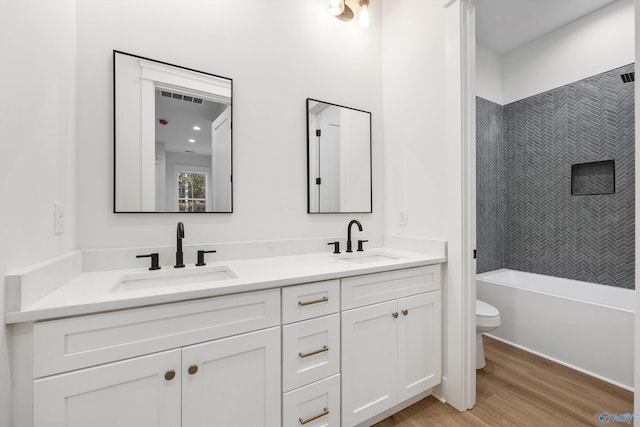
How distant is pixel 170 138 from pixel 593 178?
3407 mm

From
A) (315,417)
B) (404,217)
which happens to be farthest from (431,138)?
(315,417)

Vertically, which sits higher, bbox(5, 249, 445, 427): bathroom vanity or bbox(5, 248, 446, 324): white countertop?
bbox(5, 248, 446, 324): white countertop

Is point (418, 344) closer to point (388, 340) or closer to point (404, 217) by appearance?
point (388, 340)

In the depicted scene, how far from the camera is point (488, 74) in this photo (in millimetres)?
2988

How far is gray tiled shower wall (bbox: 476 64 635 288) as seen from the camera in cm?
228

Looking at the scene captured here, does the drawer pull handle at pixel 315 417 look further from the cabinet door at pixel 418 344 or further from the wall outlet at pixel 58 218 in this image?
the wall outlet at pixel 58 218

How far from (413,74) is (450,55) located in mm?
309

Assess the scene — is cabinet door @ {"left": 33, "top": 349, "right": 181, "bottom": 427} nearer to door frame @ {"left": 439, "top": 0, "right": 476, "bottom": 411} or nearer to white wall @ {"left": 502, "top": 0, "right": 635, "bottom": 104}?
door frame @ {"left": 439, "top": 0, "right": 476, "bottom": 411}

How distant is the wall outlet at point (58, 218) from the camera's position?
1.04 meters

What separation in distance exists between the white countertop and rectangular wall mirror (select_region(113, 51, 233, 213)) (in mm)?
347

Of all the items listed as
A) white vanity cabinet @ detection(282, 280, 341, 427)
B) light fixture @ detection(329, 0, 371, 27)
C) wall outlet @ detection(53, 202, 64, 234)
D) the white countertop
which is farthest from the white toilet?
wall outlet @ detection(53, 202, 64, 234)

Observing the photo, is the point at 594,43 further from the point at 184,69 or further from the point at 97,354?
the point at 97,354

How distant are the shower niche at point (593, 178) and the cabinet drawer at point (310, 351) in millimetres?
2714

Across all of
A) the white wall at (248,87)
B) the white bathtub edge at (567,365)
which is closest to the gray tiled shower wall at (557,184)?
the white bathtub edge at (567,365)
